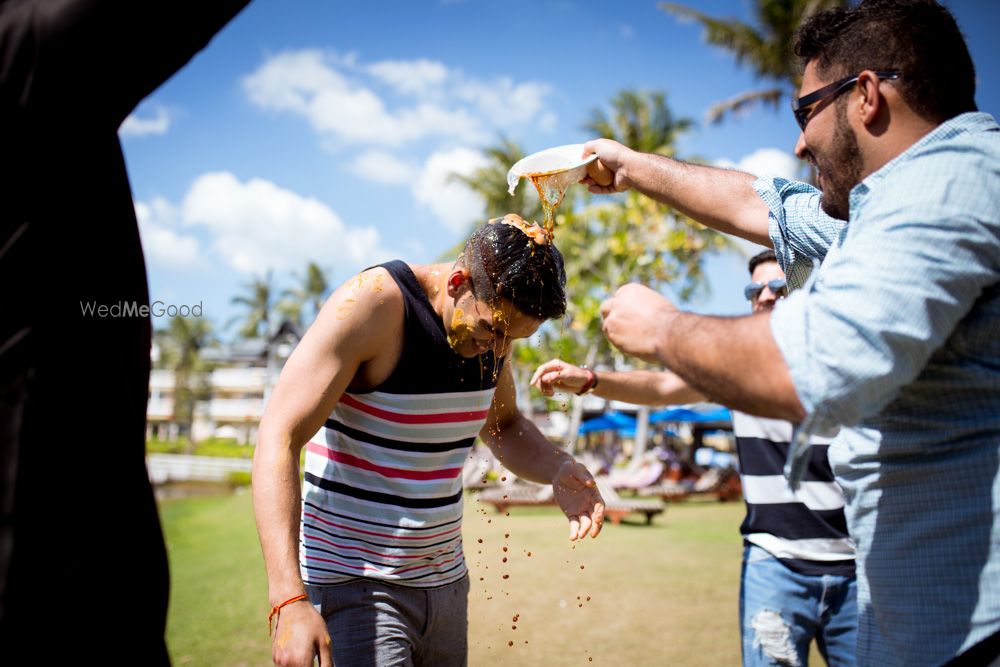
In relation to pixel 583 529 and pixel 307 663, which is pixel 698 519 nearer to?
pixel 583 529

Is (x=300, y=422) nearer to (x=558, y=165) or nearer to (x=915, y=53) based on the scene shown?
(x=558, y=165)

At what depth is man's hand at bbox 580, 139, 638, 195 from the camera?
9.56ft

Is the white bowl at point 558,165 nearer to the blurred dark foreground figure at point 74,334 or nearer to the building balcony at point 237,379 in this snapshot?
the blurred dark foreground figure at point 74,334

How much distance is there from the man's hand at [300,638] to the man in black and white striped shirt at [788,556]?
1.72 metres

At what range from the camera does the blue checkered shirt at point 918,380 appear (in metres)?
1.49

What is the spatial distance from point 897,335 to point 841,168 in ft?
2.14

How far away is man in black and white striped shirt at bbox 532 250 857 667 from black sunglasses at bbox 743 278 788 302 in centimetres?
75

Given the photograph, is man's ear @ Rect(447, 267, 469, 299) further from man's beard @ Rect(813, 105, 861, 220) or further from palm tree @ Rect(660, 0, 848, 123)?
palm tree @ Rect(660, 0, 848, 123)

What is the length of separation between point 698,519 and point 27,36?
16.2 metres

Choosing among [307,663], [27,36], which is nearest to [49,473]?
[27,36]

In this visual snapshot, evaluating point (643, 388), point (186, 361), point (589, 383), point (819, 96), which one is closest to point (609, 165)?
point (819, 96)

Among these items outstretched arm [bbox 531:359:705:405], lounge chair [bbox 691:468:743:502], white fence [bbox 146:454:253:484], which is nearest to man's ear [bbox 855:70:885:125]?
outstretched arm [bbox 531:359:705:405]

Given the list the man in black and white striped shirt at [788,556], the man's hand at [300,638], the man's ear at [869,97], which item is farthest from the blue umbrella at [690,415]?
the man's hand at [300,638]

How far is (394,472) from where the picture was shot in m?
2.66
